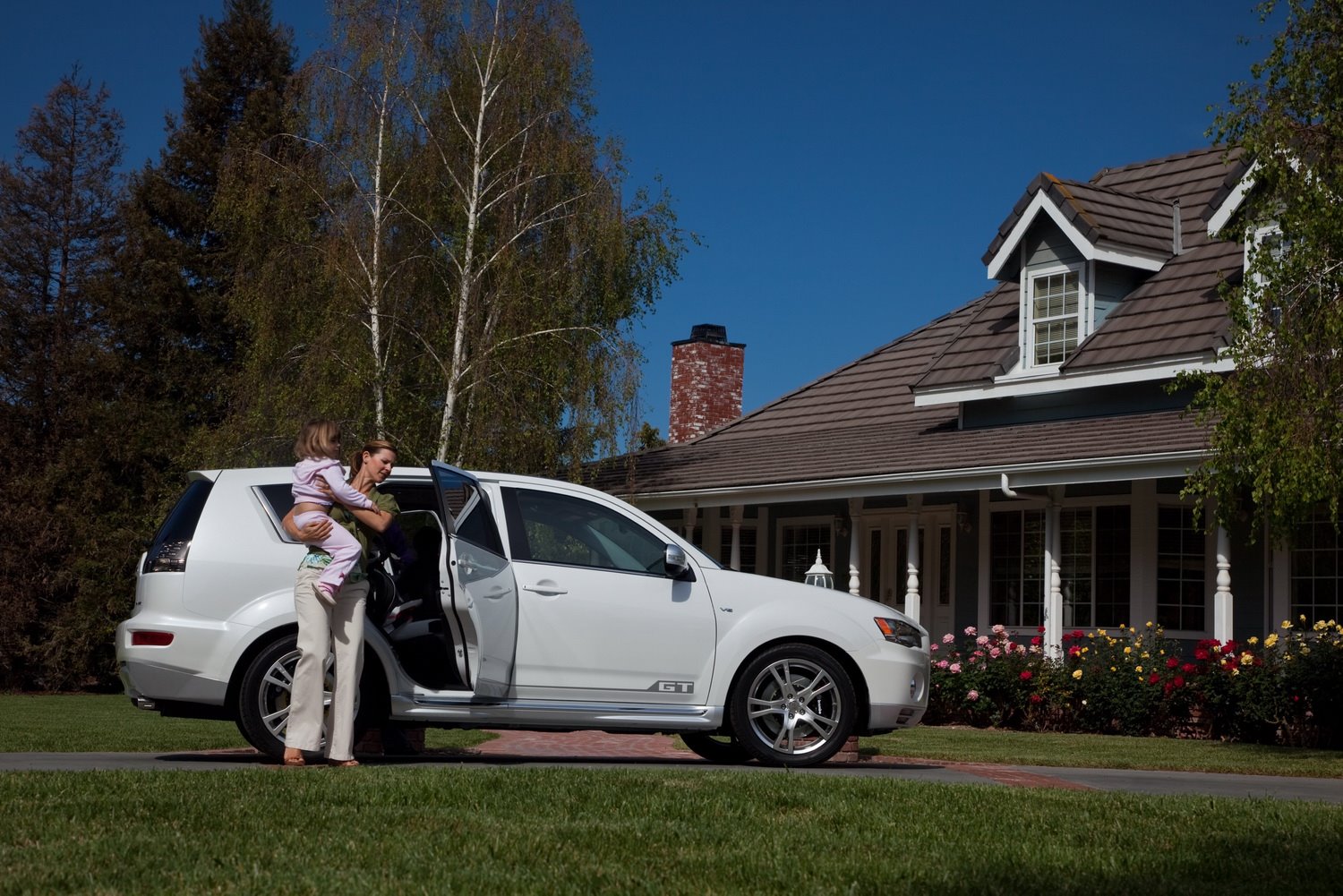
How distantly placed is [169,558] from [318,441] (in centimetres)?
130

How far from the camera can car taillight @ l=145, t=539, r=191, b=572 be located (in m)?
8.91

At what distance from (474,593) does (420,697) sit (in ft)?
2.25

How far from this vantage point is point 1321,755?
→ 43.8ft

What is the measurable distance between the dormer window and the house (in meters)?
0.03

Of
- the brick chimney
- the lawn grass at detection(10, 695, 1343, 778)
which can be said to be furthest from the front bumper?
the brick chimney

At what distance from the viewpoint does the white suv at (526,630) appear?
8883mm

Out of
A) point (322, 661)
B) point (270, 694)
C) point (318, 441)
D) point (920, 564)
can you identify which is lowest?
point (270, 694)

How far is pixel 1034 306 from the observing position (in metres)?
20.4

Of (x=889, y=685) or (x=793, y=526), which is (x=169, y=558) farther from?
(x=793, y=526)

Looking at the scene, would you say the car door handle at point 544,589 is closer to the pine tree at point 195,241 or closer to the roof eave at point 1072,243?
the roof eave at point 1072,243

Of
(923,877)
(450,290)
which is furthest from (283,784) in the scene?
(450,290)

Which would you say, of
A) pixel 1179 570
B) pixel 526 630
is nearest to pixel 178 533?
pixel 526 630

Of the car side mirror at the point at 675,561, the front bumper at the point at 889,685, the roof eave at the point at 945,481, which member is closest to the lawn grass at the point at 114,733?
the car side mirror at the point at 675,561

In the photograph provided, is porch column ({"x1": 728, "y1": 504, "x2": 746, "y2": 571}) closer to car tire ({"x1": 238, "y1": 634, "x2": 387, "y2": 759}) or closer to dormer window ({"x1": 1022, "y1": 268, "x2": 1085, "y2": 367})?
dormer window ({"x1": 1022, "y1": 268, "x2": 1085, "y2": 367})
